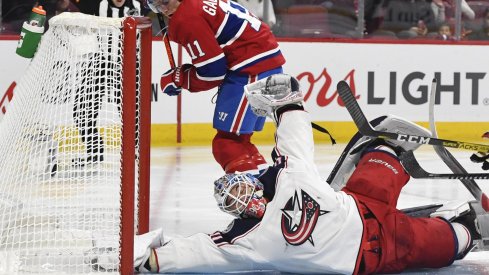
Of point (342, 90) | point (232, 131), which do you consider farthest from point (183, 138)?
point (342, 90)

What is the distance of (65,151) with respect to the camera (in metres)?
3.60

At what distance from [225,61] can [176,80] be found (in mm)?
202

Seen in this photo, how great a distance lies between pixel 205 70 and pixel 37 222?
0.94 meters

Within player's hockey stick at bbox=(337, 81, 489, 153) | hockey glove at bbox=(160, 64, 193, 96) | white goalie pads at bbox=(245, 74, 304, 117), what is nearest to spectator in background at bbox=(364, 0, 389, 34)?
hockey glove at bbox=(160, 64, 193, 96)

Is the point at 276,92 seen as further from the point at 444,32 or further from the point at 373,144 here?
the point at 444,32

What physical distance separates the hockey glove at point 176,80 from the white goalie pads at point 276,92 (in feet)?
2.83

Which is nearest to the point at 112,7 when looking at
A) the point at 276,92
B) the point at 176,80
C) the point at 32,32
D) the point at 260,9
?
the point at 260,9

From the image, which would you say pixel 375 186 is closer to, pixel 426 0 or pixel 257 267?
pixel 257 267

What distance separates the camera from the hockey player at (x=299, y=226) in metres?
3.26

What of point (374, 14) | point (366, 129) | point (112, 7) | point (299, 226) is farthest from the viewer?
point (374, 14)

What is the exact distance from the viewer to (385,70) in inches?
299

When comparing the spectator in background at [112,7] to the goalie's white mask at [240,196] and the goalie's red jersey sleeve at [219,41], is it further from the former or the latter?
the goalie's white mask at [240,196]

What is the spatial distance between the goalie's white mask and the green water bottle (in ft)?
2.81

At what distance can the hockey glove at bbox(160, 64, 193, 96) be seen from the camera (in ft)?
13.8
